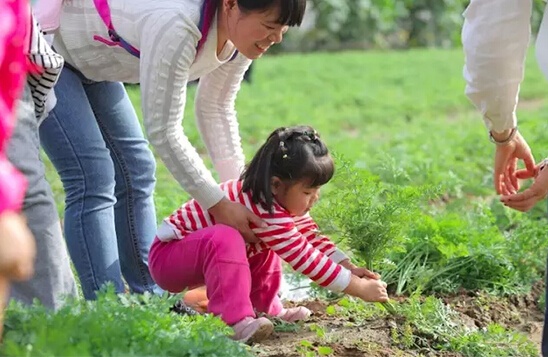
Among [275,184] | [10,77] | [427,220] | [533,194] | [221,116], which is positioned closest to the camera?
[10,77]

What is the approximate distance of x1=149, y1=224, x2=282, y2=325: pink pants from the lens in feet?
12.9

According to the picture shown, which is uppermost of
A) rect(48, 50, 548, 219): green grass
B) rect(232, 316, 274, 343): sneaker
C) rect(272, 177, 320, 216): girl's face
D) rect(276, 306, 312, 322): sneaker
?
rect(272, 177, 320, 216): girl's face

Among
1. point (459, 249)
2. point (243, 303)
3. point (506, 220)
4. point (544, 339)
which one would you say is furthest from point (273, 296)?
point (506, 220)

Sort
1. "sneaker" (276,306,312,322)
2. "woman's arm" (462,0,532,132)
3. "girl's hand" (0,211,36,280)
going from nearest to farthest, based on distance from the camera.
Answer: "girl's hand" (0,211,36,280)
"woman's arm" (462,0,532,132)
"sneaker" (276,306,312,322)

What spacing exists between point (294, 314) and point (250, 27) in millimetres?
1108

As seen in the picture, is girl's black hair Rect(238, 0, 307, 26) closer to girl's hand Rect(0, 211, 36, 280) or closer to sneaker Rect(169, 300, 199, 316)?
sneaker Rect(169, 300, 199, 316)

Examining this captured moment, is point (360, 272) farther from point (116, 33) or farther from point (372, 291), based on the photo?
point (116, 33)

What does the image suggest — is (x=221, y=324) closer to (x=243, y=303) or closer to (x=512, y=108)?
(x=243, y=303)

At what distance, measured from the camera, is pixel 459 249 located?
4703 millimetres

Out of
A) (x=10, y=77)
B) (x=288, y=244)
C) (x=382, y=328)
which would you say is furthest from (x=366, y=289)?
(x=10, y=77)

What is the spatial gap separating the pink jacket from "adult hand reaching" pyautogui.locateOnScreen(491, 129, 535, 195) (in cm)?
158

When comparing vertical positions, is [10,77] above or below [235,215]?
above

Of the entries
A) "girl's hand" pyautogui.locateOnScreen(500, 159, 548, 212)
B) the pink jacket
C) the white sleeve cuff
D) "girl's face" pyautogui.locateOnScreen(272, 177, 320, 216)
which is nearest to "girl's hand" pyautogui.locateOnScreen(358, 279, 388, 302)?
"girl's face" pyautogui.locateOnScreen(272, 177, 320, 216)

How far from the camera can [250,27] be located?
12.3ft
